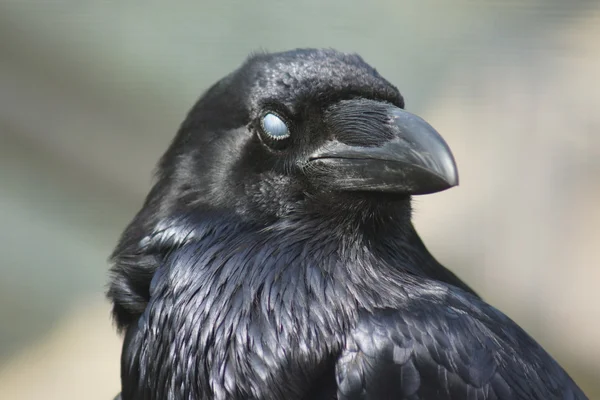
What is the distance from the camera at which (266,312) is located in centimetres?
181

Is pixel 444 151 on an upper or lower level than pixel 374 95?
lower

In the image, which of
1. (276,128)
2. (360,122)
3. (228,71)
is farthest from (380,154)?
(228,71)

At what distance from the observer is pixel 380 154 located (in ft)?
6.09

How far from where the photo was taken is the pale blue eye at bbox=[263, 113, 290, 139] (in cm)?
195

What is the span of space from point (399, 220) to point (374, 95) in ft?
1.02

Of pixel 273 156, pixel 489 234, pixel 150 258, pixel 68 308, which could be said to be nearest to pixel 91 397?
pixel 68 308

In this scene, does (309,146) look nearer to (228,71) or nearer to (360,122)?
(360,122)

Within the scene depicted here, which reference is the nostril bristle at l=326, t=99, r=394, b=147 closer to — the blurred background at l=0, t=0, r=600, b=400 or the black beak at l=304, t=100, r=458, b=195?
the black beak at l=304, t=100, r=458, b=195

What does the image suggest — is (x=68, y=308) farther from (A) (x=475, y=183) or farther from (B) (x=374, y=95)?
(B) (x=374, y=95)

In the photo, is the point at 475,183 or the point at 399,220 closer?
the point at 399,220

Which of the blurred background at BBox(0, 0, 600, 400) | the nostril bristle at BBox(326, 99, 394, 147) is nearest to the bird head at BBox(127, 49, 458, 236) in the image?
the nostril bristle at BBox(326, 99, 394, 147)

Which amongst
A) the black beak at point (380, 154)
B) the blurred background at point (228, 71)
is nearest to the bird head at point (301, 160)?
the black beak at point (380, 154)

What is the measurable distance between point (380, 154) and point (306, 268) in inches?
12.0

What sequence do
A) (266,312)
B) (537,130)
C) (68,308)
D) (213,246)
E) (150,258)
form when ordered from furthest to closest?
1. (68,308)
2. (537,130)
3. (150,258)
4. (213,246)
5. (266,312)
